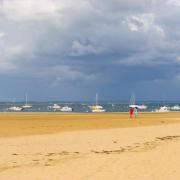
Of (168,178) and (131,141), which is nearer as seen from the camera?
(168,178)

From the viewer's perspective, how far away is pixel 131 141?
84.3ft

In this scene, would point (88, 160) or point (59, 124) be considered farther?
point (59, 124)

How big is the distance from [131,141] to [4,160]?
1050 centimetres

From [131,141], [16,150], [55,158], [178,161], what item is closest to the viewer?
[178,161]

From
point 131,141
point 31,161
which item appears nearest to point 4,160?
point 31,161

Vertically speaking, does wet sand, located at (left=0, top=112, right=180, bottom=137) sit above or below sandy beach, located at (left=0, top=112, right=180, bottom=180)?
above

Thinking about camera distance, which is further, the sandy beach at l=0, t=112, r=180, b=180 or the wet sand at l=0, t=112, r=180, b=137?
the wet sand at l=0, t=112, r=180, b=137

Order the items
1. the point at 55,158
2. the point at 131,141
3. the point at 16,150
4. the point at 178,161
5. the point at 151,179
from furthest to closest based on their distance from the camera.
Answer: the point at 131,141 → the point at 16,150 → the point at 55,158 → the point at 178,161 → the point at 151,179

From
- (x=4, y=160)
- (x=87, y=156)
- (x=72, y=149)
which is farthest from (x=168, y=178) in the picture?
(x=72, y=149)

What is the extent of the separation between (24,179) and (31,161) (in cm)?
362

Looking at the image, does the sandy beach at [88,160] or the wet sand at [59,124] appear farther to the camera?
the wet sand at [59,124]

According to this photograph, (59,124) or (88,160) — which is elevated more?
(59,124)

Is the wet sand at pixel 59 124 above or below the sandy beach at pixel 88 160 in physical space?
above

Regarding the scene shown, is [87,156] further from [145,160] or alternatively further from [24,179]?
[24,179]
